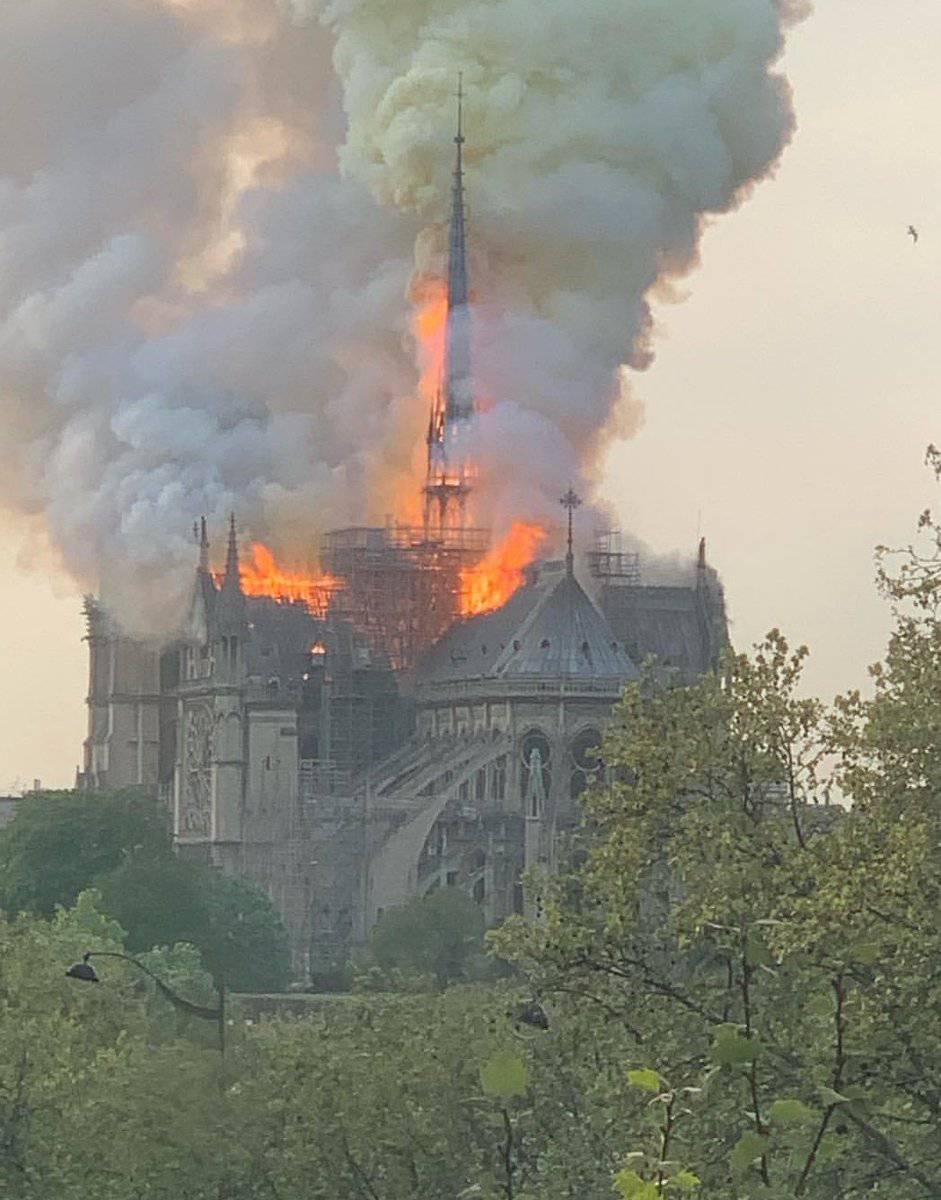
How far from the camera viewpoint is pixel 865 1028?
112 ft

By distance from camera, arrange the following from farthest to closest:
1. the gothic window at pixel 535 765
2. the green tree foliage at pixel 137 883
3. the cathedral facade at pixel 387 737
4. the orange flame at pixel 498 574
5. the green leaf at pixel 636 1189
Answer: the orange flame at pixel 498 574
the gothic window at pixel 535 765
the cathedral facade at pixel 387 737
the green tree foliage at pixel 137 883
the green leaf at pixel 636 1189

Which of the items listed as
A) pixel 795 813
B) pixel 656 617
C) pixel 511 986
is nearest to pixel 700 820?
pixel 795 813

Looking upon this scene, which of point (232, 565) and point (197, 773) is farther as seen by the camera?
point (197, 773)

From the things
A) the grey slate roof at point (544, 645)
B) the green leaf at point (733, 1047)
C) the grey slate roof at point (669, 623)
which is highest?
the grey slate roof at point (669, 623)

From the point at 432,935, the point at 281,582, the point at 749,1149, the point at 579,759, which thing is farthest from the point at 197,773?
the point at 749,1149

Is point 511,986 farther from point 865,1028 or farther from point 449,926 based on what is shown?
point 449,926

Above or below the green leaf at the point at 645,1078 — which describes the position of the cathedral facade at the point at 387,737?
above

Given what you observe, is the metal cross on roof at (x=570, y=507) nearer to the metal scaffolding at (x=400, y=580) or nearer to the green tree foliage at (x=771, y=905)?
the metal scaffolding at (x=400, y=580)

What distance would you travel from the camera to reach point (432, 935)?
139375mm

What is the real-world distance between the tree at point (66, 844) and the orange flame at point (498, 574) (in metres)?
24.5

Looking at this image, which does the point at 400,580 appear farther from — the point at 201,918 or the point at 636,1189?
the point at 636,1189

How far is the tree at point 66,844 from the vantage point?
13662cm

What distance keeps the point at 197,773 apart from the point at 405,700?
26.0 ft

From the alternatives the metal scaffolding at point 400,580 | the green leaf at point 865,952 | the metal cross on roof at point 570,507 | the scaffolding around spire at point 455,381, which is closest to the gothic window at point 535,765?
the metal cross on roof at point 570,507
